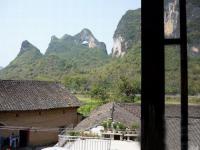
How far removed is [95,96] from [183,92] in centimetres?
4304

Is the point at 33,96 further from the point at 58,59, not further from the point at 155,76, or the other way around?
the point at 58,59

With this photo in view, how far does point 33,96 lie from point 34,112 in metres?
1.75

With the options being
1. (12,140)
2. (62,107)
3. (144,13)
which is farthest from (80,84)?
(144,13)

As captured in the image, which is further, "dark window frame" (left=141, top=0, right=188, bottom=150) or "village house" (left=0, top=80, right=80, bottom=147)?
"village house" (left=0, top=80, right=80, bottom=147)

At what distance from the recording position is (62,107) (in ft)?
80.3

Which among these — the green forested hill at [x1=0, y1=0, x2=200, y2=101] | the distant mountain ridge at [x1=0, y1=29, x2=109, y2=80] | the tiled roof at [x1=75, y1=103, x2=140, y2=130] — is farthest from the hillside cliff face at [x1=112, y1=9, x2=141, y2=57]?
the tiled roof at [x1=75, y1=103, x2=140, y2=130]

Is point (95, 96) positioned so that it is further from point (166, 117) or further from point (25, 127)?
point (166, 117)

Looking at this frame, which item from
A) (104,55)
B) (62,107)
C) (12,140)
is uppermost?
(104,55)

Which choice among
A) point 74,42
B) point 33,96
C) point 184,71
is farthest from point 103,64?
point 184,71

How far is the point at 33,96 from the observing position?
24.1 metres

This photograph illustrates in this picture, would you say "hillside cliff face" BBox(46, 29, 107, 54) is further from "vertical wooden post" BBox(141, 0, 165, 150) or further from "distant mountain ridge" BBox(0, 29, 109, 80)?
"vertical wooden post" BBox(141, 0, 165, 150)

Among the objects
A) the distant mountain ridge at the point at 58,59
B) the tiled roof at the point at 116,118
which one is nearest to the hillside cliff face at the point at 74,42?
the distant mountain ridge at the point at 58,59

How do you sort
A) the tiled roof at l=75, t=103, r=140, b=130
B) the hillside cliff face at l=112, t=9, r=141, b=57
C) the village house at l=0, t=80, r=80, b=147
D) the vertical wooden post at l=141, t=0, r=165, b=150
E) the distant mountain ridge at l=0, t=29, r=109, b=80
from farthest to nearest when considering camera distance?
1. the hillside cliff face at l=112, t=9, r=141, b=57
2. the distant mountain ridge at l=0, t=29, r=109, b=80
3. the village house at l=0, t=80, r=80, b=147
4. the tiled roof at l=75, t=103, r=140, b=130
5. the vertical wooden post at l=141, t=0, r=165, b=150

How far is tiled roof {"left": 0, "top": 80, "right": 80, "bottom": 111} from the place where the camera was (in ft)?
72.5
